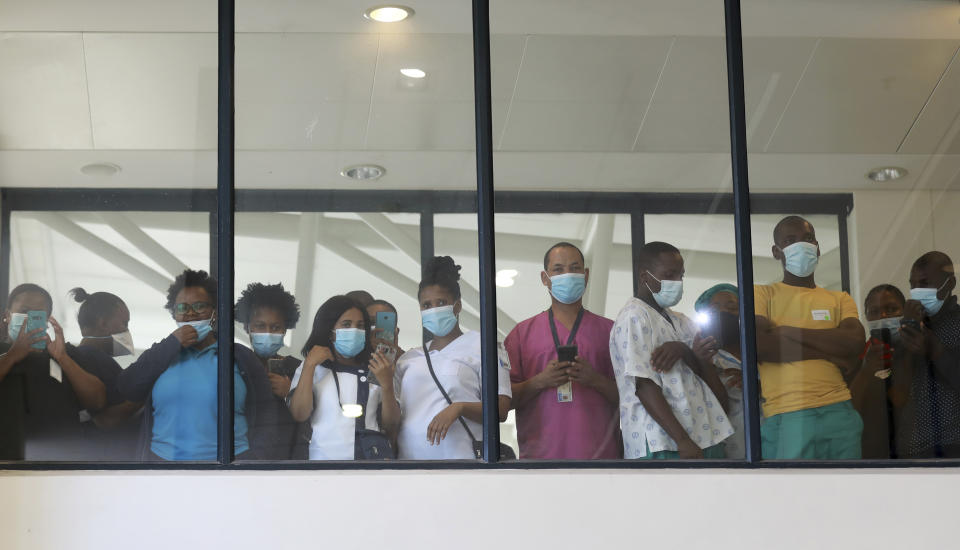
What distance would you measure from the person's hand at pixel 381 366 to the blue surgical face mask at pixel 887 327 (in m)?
1.97

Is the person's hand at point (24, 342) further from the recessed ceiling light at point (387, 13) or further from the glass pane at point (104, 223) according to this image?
the recessed ceiling light at point (387, 13)

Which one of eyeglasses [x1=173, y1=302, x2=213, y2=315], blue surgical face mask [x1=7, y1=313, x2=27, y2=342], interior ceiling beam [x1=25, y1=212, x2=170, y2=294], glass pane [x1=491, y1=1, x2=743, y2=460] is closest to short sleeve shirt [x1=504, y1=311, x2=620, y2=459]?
glass pane [x1=491, y1=1, x2=743, y2=460]

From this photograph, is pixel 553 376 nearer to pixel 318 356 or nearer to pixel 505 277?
pixel 505 277

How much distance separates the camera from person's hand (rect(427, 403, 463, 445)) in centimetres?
441

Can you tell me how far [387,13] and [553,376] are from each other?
170cm

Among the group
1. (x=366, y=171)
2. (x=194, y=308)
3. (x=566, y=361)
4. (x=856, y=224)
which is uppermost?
(x=366, y=171)

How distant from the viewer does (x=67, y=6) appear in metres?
4.84

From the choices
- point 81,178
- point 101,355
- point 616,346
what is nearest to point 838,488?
point 616,346

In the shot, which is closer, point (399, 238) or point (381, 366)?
point (381, 366)

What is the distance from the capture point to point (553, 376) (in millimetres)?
4496

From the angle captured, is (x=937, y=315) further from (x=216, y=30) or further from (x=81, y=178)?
(x=81, y=178)

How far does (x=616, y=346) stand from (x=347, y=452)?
1.12 m

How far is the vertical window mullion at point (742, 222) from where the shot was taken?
4.43 meters

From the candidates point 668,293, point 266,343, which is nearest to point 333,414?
point 266,343
